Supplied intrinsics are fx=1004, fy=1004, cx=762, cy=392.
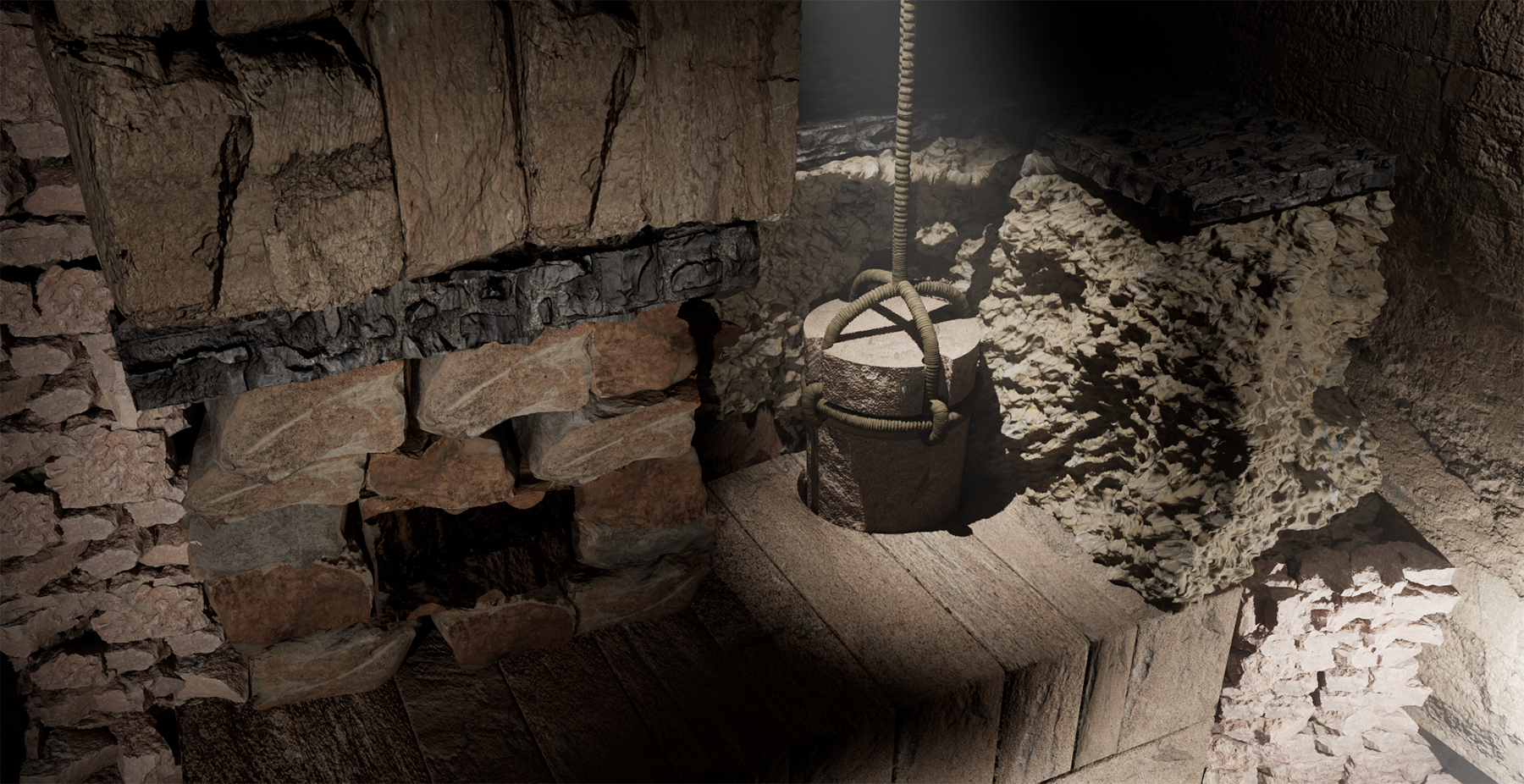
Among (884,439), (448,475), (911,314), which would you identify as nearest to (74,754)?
(448,475)

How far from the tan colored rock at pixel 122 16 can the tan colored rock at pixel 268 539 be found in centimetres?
88

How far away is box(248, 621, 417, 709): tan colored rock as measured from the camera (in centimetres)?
198

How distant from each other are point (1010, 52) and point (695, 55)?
173 centimetres

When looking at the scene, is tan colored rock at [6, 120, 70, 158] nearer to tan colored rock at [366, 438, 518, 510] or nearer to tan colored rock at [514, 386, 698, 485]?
tan colored rock at [366, 438, 518, 510]

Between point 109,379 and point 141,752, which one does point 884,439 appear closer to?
point 109,379

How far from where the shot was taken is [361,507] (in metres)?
1.89

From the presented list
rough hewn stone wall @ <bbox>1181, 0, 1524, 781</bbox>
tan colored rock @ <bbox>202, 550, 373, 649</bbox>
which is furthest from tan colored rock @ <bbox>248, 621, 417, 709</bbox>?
rough hewn stone wall @ <bbox>1181, 0, 1524, 781</bbox>

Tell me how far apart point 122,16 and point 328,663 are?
50.2 inches

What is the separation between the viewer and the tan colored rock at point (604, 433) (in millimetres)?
1926

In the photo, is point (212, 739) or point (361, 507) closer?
point (361, 507)

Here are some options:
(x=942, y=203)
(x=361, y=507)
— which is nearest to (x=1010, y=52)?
(x=942, y=203)

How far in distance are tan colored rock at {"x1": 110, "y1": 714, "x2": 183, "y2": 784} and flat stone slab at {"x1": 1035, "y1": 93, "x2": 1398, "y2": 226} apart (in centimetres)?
Answer: 241

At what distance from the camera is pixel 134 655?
2.12 meters

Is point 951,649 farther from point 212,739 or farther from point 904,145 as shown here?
point 212,739
